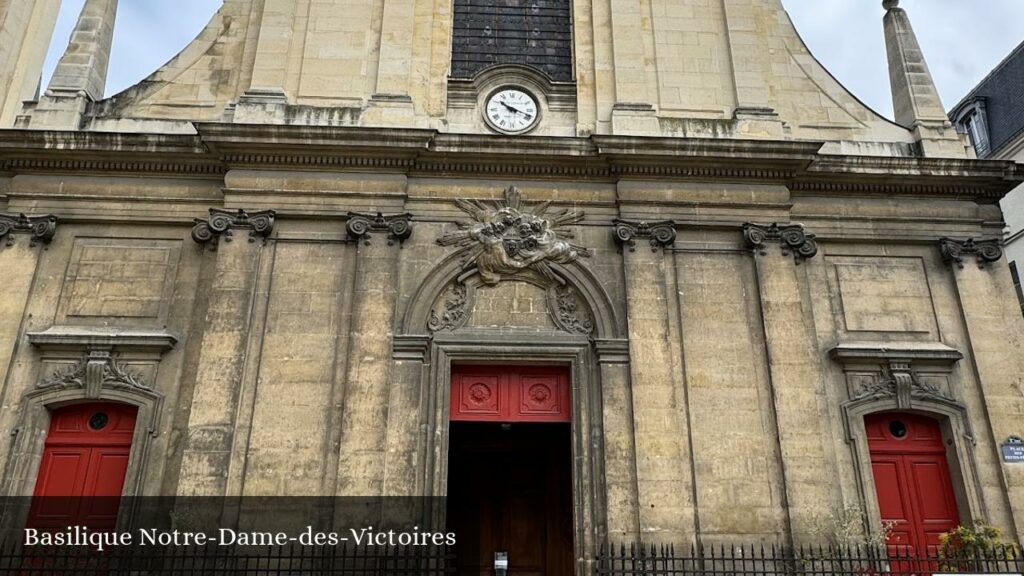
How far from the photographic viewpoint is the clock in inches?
437

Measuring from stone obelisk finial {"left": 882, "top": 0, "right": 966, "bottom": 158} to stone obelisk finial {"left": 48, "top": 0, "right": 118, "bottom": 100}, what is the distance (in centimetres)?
1310

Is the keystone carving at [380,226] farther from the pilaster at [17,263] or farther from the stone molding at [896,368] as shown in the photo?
the stone molding at [896,368]

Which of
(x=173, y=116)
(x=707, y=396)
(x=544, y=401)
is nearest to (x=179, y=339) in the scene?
(x=173, y=116)

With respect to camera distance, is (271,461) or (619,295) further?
(619,295)

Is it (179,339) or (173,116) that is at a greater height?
(173,116)

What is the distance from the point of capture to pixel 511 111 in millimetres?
11195

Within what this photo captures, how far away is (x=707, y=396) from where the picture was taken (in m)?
9.48

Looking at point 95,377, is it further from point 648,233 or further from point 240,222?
point 648,233

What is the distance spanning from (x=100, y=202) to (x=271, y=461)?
4.76 m

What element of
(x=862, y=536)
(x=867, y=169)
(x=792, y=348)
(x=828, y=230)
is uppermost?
(x=867, y=169)

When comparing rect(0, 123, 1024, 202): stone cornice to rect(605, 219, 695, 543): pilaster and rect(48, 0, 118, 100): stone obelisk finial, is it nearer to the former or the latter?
rect(605, 219, 695, 543): pilaster

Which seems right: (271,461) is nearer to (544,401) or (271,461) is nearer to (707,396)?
(544,401)

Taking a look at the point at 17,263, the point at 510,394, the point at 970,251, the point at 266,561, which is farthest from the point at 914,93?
the point at 17,263

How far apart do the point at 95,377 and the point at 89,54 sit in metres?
5.33
